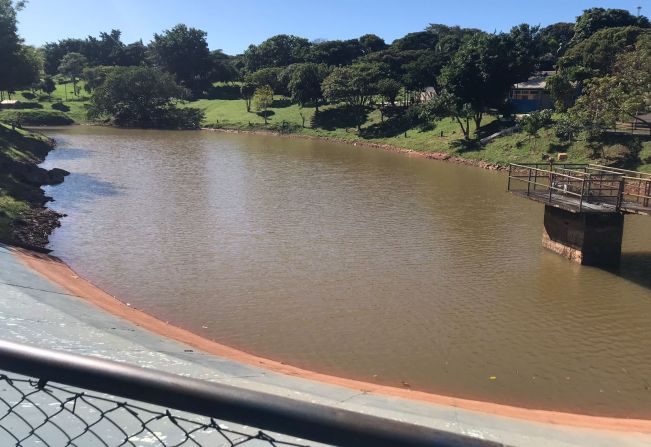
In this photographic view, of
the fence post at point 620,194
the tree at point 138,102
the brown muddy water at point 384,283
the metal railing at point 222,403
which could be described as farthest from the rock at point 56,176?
the tree at point 138,102

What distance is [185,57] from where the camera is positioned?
101500 millimetres

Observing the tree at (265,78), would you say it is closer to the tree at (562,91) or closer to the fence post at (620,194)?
the tree at (562,91)

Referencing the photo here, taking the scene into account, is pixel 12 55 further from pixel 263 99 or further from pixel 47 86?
pixel 47 86

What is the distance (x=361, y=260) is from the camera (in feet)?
57.1

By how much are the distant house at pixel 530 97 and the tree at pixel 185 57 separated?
57736mm

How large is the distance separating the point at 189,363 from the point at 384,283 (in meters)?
7.34

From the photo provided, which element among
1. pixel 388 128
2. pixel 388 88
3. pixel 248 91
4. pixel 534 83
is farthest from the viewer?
pixel 248 91

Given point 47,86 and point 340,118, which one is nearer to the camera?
point 340,118

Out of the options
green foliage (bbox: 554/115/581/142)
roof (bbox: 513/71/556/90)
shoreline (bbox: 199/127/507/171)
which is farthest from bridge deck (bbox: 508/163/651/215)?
roof (bbox: 513/71/556/90)

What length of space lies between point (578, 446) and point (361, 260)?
34.1 feet

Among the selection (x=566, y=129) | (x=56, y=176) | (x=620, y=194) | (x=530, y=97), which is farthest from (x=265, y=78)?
(x=620, y=194)

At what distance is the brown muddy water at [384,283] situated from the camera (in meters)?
10.9

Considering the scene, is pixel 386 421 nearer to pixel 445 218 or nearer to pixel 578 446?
pixel 578 446

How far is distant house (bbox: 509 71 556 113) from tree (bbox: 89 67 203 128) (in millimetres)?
39983
